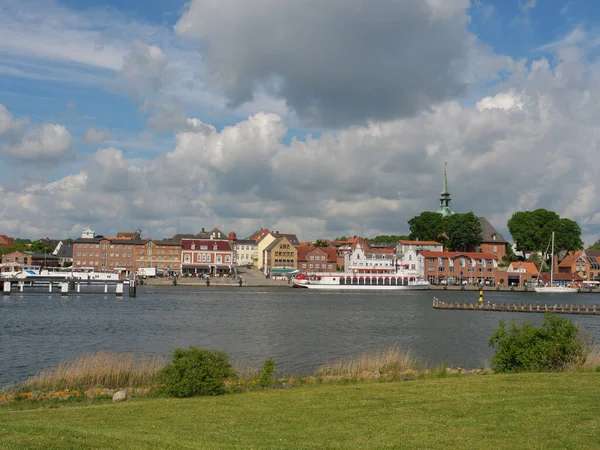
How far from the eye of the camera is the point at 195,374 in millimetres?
18750

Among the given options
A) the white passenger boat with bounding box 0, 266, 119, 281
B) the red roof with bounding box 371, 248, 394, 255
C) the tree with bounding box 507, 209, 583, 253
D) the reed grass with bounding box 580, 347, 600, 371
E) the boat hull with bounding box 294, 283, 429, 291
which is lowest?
the boat hull with bounding box 294, 283, 429, 291

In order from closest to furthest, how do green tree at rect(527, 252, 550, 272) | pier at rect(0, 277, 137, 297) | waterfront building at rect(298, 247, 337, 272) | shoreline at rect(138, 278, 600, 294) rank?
pier at rect(0, 277, 137, 297) < shoreline at rect(138, 278, 600, 294) < green tree at rect(527, 252, 550, 272) < waterfront building at rect(298, 247, 337, 272)

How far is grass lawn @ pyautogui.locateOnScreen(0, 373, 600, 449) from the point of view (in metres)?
11.5

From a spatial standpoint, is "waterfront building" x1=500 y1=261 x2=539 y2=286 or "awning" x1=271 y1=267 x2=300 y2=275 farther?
"awning" x1=271 y1=267 x2=300 y2=275

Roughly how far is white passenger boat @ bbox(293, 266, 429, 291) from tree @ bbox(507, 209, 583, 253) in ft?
102

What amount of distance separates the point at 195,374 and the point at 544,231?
131683 millimetres

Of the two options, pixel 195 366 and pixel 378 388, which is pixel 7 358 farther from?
pixel 378 388

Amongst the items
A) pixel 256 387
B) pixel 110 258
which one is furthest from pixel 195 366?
pixel 110 258

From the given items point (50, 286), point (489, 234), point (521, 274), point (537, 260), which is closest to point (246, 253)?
point (489, 234)

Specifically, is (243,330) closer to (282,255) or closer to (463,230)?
(282,255)

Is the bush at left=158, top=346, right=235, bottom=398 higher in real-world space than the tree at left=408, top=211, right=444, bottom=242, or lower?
lower

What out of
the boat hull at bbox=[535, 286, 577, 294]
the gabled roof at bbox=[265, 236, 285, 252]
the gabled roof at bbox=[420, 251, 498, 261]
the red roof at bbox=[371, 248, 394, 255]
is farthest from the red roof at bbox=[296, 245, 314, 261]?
the boat hull at bbox=[535, 286, 577, 294]

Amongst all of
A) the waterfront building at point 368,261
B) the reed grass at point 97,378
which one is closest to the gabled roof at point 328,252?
the waterfront building at point 368,261

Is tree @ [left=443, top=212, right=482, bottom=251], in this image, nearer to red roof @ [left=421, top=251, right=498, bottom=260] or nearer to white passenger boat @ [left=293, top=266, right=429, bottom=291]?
red roof @ [left=421, top=251, right=498, bottom=260]
